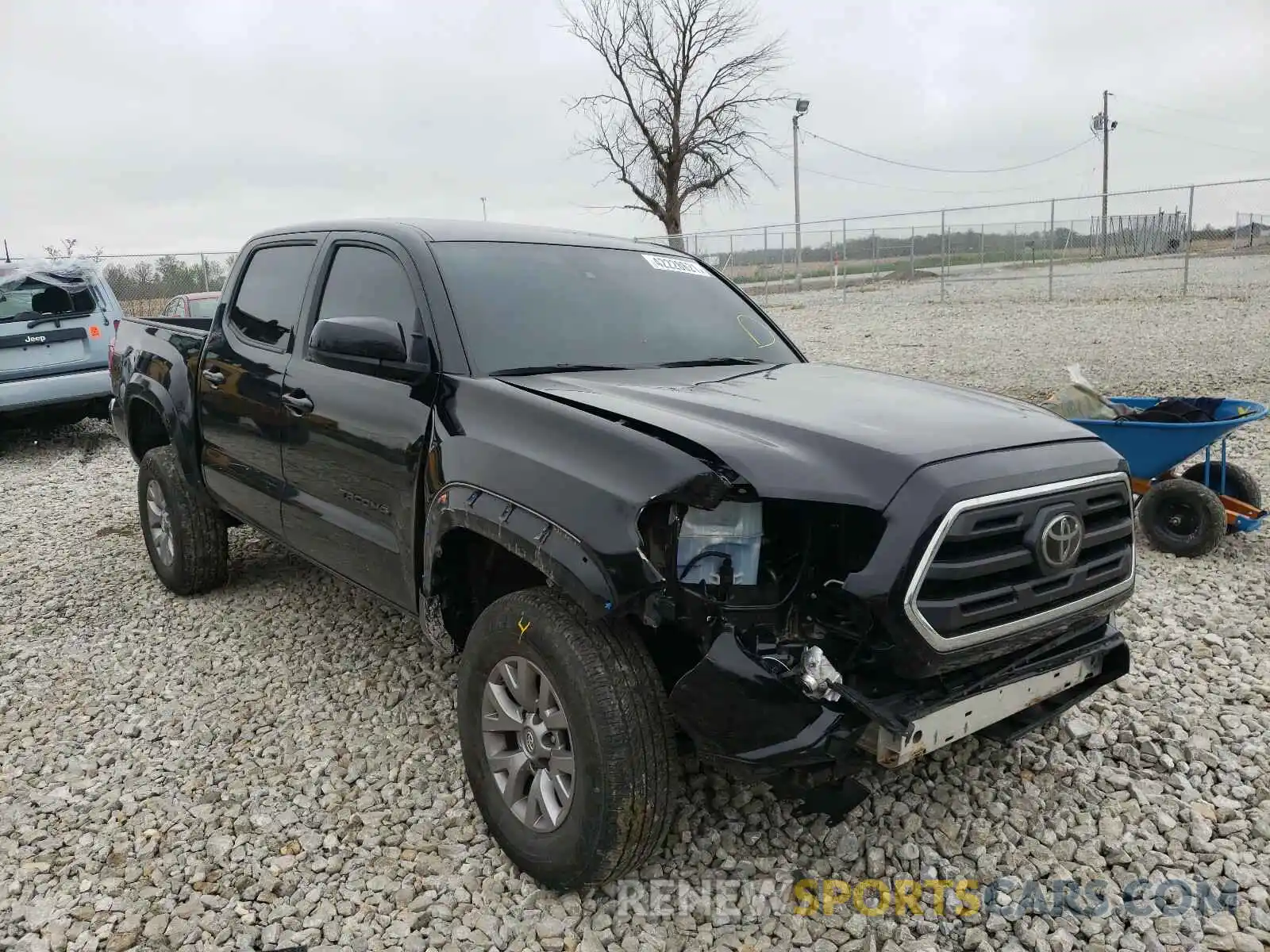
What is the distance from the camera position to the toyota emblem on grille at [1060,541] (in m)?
2.38

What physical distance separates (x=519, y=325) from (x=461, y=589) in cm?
96

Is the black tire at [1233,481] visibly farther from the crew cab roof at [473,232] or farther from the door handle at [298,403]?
the door handle at [298,403]

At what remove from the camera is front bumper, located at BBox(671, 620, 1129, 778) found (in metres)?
2.20

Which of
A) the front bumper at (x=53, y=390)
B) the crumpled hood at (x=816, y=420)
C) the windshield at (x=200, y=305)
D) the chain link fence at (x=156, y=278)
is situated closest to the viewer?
the crumpled hood at (x=816, y=420)

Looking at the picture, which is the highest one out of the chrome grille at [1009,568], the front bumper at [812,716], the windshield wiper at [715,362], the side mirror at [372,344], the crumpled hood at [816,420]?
the side mirror at [372,344]

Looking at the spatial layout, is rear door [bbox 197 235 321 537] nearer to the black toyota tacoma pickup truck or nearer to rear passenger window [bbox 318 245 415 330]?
rear passenger window [bbox 318 245 415 330]

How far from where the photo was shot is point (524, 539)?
2516 mm

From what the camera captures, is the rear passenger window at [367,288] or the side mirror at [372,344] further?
the rear passenger window at [367,288]

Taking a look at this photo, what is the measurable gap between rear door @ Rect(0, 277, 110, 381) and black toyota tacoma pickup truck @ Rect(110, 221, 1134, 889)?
7.02 m

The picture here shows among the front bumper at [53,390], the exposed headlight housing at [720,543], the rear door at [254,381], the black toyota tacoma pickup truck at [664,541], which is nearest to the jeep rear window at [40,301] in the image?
the front bumper at [53,390]

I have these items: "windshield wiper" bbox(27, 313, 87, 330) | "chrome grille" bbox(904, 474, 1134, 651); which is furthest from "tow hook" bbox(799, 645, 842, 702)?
"windshield wiper" bbox(27, 313, 87, 330)

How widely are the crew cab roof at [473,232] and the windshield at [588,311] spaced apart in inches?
2.2

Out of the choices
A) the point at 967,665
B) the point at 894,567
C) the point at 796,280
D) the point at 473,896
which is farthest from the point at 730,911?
the point at 796,280

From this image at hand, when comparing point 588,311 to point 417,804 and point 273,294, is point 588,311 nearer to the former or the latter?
point 273,294
